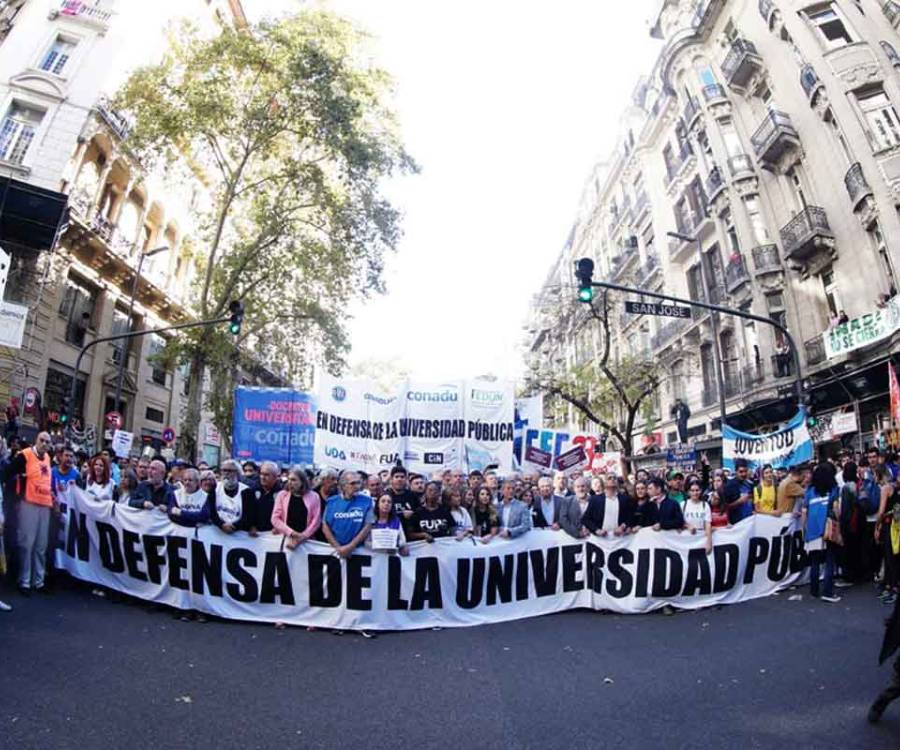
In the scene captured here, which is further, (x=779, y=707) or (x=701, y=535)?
(x=701, y=535)

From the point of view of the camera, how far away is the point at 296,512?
681 cm

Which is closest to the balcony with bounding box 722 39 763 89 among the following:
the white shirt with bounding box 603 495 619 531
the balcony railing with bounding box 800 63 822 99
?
the balcony railing with bounding box 800 63 822 99

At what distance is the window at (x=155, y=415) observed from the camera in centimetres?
2742

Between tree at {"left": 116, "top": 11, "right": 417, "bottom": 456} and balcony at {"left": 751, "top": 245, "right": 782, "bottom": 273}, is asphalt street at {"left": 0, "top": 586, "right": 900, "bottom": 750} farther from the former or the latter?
balcony at {"left": 751, "top": 245, "right": 782, "bottom": 273}

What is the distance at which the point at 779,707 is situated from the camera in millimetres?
4004

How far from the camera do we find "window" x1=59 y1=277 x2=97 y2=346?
71.1 ft

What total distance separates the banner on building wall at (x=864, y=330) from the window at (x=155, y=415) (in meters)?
27.8

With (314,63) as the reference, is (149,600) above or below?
below

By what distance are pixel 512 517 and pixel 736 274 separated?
20397 mm

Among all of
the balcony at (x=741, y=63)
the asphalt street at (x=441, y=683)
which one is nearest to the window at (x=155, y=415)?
the asphalt street at (x=441, y=683)

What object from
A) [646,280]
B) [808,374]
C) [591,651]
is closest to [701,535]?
[591,651]

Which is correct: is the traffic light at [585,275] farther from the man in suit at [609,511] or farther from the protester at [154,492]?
the protester at [154,492]

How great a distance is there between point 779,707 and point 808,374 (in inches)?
748

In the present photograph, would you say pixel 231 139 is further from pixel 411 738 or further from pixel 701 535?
pixel 411 738
